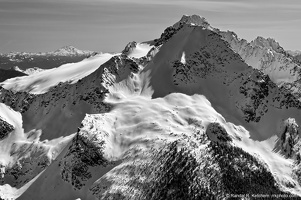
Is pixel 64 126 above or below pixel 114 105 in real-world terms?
below

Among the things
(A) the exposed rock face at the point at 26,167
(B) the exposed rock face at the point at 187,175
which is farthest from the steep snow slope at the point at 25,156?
(B) the exposed rock face at the point at 187,175

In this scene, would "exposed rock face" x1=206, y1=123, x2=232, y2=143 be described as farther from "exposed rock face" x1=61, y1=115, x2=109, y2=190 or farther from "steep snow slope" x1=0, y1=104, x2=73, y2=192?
"steep snow slope" x1=0, y1=104, x2=73, y2=192

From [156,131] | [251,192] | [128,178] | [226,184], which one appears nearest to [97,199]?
[128,178]

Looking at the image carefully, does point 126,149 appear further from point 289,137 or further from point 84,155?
point 289,137

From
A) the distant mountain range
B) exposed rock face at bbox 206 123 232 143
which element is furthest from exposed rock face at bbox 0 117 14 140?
exposed rock face at bbox 206 123 232 143

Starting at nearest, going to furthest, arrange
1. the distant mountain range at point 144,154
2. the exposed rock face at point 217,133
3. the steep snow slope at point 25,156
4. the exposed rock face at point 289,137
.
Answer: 1. the distant mountain range at point 144,154
2. the steep snow slope at point 25,156
3. the exposed rock face at point 217,133
4. the exposed rock face at point 289,137

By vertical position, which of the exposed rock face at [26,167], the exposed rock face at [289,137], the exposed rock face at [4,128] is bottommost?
the exposed rock face at [26,167]

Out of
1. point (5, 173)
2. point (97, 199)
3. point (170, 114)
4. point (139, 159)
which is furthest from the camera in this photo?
point (170, 114)

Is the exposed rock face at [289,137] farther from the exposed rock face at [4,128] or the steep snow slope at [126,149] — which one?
the exposed rock face at [4,128]

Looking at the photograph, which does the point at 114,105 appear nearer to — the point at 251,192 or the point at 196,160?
the point at 196,160
